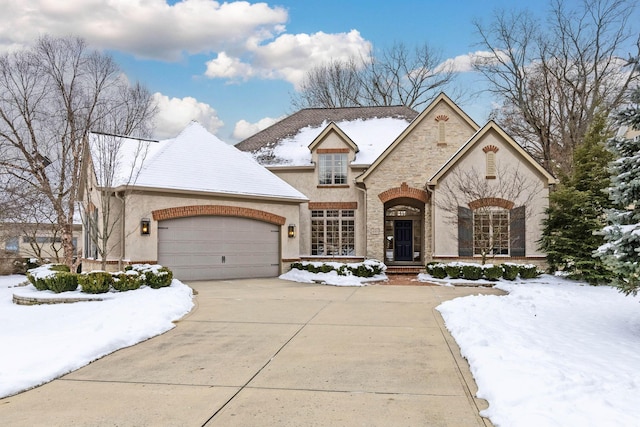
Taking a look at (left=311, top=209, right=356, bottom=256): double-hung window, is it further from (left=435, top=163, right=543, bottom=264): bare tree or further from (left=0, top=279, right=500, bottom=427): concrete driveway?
(left=0, top=279, right=500, bottom=427): concrete driveway

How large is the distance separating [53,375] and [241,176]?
13.9 m

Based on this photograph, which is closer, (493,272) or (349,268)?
(493,272)

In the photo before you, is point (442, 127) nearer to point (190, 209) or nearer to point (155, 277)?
point (190, 209)

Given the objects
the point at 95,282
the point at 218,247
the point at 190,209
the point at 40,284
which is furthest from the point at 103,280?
the point at 218,247

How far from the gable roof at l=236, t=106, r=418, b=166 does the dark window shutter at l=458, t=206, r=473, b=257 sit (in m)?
5.26

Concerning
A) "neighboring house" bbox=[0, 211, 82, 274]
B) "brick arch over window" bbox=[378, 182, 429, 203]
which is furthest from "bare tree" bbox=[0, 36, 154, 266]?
"brick arch over window" bbox=[378, 182, 429, 203]

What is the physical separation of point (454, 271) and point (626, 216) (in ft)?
33.9

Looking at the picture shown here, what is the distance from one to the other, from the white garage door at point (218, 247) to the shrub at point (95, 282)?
4388mm

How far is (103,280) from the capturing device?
12.5 meters

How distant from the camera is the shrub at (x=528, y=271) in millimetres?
17484

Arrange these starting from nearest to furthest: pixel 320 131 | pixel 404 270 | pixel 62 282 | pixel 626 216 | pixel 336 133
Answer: pixel 626 216
pixel 62 282
pixel 404 270
pixel 336 133
pixel 320 131

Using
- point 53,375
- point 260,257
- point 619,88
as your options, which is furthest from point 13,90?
point 619,88

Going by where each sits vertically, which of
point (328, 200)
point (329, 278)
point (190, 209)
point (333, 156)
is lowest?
point (329, 278)

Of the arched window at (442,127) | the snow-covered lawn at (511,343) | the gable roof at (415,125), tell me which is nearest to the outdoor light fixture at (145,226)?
the snow-covered lawn at (511,343)
